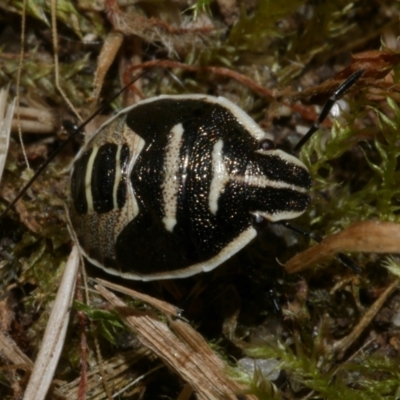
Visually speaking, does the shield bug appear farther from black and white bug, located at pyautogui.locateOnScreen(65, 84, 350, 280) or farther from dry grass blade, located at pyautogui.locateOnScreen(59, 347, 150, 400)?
dry grass blade, located at pyautogui.locateOnScreen(59, 347, 150, 400)

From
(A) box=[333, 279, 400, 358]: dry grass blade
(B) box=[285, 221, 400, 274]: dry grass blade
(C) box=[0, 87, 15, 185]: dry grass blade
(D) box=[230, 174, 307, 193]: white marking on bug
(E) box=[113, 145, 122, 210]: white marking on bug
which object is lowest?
(A) box=[333, 279, 400, 358]: dry grass blade

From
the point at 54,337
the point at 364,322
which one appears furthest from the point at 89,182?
the point at 364,322

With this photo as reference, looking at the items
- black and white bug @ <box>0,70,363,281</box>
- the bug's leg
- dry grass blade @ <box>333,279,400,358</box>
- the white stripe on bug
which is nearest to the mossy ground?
dry grass blade @ <box>333,279,400,358</box>

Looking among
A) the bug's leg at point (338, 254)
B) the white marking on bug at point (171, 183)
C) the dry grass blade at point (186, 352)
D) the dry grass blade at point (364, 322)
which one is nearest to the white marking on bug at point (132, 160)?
the white marking on bug at point (171, 183)

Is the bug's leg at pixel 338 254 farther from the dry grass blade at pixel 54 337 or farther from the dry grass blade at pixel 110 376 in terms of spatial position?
the dry grass blade at pixel 54 337

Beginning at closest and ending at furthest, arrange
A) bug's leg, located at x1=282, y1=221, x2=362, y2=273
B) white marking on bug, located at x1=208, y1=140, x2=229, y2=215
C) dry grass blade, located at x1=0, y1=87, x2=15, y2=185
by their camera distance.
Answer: white marking on bug, located at x1=208, y1=140, x2=229, y2=215, bug's leg, located at x1=282, y1=221, x2=362, y2=273, dry grass blade, located at x1=0, y1=87, x2=15, y2=185

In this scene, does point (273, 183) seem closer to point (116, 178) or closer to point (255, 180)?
point (255, 180)
